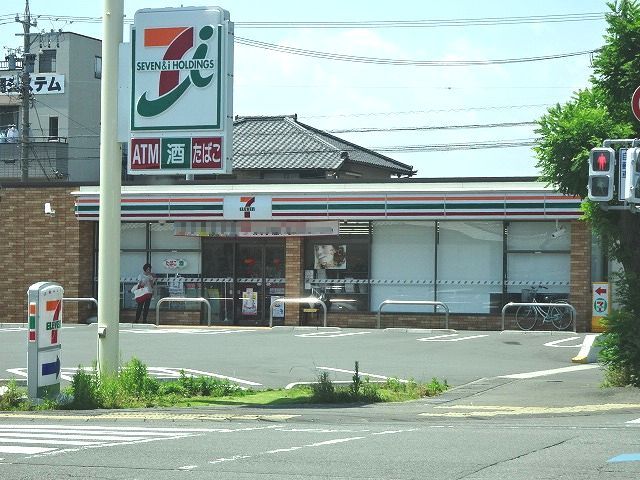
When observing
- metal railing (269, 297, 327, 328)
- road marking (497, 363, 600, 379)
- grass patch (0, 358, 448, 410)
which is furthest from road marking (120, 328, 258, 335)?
grass patch (0, 358, 448, 410)

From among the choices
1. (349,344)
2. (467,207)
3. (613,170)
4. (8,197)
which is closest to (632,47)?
(613,170)

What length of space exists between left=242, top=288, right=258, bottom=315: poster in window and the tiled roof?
413 inches

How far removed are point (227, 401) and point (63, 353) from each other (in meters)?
8.65

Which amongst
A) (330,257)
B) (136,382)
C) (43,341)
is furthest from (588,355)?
(330,257)

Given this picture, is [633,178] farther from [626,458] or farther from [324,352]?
[324,352]

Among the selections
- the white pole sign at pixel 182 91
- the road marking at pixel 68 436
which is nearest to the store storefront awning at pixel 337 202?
the white pole sign at pixel 182 91

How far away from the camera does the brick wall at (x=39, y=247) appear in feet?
117

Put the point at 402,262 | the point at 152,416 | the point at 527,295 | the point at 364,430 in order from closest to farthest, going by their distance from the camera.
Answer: the point at 364,430
the point at 152,416
the point at 527,295
the point at 402,262

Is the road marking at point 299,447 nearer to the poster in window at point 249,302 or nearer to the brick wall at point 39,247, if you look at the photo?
the poster in window at point 249,302

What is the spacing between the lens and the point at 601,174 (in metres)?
15.4

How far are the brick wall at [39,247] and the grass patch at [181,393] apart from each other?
753 inches

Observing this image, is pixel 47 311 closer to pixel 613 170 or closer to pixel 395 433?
pixel 395 433

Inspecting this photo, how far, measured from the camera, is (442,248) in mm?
33344

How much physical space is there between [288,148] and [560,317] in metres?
18.1
